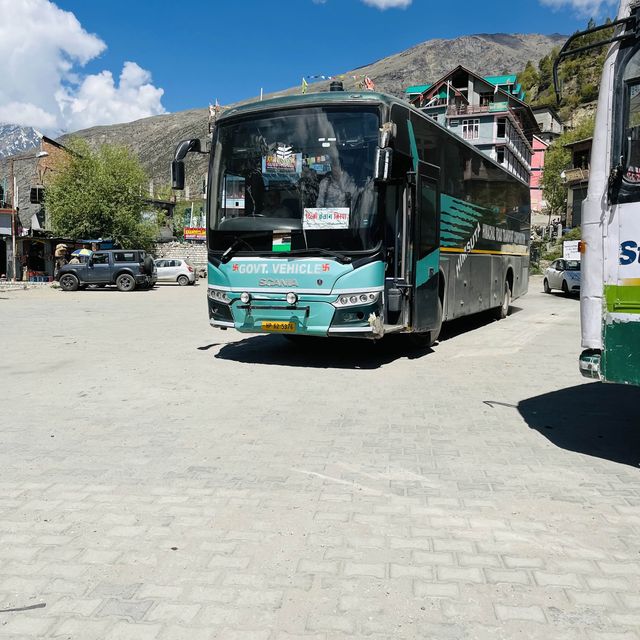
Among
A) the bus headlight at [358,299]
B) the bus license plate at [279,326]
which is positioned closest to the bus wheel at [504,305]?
the bus headlight at [358,299]

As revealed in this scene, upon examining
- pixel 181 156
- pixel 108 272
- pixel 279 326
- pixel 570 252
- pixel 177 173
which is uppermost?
pixel 181 156

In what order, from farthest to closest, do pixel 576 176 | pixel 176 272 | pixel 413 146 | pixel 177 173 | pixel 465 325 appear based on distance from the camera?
pixel 576 176, pixel 176 272, pixel 465 325, pixel 177 173, pixel 413 146

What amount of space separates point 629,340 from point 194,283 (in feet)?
121

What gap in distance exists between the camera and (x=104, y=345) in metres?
11.7

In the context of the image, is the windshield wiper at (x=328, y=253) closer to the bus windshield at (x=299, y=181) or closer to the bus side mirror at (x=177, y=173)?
the bus windshield at (x=299, y=181)

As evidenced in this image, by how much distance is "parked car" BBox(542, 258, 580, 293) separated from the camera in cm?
2681

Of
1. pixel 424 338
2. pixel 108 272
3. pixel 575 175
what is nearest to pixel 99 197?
pixel 108 272

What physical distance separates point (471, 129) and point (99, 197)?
4258 cm

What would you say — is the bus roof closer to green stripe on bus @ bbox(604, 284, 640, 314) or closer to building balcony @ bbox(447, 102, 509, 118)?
green stripe on bus @ bbox(604, 284, 640, 314)

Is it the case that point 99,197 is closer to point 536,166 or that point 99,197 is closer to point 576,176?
point 576,176

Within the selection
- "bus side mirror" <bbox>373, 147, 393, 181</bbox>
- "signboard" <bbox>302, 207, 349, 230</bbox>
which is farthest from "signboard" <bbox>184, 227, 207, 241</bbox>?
"bus side mirror" <bbox>373, 147, 393, 181</bbox>

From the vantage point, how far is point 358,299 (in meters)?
8.62

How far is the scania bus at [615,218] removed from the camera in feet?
15.1

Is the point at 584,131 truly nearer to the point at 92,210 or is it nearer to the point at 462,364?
the point at 92,210
